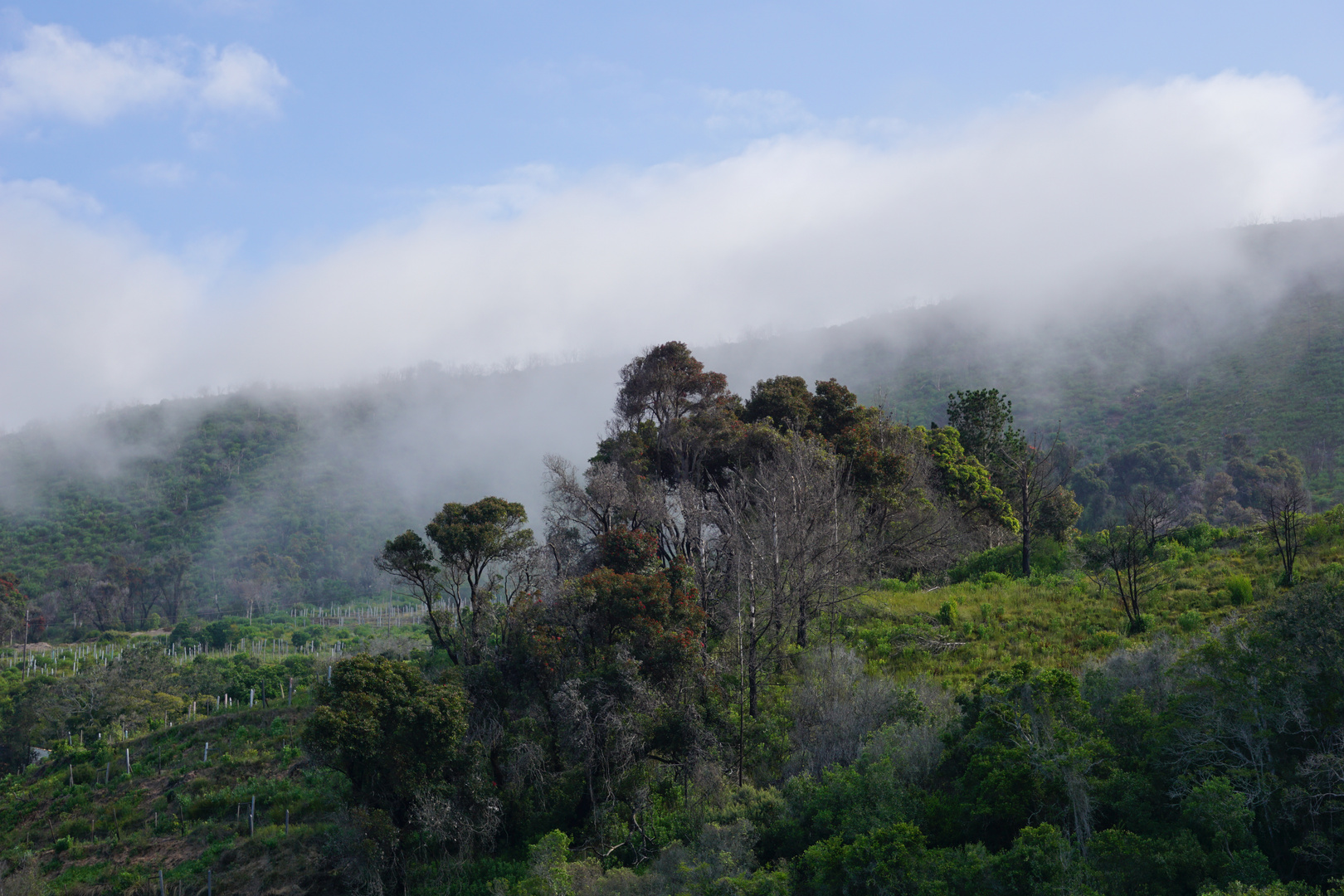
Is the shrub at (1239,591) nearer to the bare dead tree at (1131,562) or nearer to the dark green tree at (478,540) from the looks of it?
the bare dead tree at (1131,562)

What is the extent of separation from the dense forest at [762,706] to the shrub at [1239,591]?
81 millimetres

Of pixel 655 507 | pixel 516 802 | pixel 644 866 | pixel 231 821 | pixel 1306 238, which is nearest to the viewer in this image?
pixel 644 866

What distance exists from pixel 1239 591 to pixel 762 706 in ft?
43.9

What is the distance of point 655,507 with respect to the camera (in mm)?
28531

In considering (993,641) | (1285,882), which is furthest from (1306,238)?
(1285,882)

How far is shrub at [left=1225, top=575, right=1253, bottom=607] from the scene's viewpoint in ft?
72.1

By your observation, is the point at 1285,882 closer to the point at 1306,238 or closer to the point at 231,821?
the point at 231,821

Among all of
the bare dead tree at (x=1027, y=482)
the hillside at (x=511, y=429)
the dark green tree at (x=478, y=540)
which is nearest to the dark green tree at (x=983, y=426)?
the bare dead tree at (x=1027, y=482)

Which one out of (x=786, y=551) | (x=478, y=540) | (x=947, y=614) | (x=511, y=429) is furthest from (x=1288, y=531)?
(x=511, y=429)

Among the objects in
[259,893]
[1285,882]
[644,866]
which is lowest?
[259,893]

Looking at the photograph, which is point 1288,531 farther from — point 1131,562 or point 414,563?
point 414,563

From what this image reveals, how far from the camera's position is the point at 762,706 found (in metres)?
22.1

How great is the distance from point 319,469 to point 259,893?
122 metres

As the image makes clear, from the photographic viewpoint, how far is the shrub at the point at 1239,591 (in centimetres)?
2198
